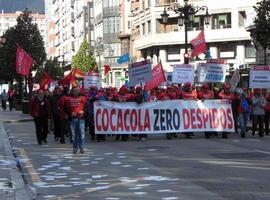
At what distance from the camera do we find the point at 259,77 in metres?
23.4

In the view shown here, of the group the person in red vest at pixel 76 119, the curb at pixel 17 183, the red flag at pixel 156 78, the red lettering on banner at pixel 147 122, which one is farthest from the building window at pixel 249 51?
the curb at pixel 17 183

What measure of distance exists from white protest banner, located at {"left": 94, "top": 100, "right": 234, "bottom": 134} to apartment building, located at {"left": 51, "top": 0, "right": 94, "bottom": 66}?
80900 millimetres

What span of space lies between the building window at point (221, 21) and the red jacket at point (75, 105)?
53.0 metres

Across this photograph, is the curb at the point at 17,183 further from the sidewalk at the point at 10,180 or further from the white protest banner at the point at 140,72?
the white protest banner at the point at 140,72

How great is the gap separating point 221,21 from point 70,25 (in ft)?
219

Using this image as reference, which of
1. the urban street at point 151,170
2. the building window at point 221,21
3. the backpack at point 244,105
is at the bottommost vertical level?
the urban street at point 151,170

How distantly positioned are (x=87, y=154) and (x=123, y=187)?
236 inches

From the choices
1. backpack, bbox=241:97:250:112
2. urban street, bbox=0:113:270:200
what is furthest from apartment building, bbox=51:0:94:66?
urban street, bbox=0:113:270:200

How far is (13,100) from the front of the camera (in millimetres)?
58500

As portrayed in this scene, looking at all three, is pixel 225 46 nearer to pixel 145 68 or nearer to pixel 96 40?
pixel 96 40

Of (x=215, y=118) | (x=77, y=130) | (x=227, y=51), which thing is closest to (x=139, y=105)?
(x=215, y=118)

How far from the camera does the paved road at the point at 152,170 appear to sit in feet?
33.7

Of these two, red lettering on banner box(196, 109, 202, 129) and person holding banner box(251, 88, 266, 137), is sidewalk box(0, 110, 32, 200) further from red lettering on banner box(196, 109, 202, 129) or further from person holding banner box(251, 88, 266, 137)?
person holding banner box(251, 88, 266, 137)

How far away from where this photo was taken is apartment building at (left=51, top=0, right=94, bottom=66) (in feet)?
362
